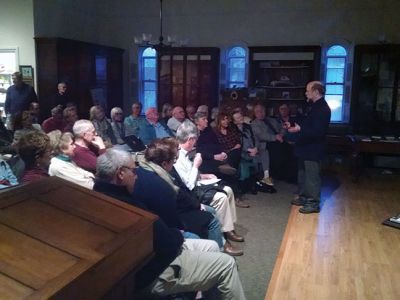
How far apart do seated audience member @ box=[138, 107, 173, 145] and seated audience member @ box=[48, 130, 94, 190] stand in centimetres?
255

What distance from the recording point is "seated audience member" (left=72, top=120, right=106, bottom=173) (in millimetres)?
3342

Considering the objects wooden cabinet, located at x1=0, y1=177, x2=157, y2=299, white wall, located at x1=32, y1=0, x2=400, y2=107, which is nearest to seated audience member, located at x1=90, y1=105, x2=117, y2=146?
white wall, located at x1=32, y1=0, x2=400, y2=107

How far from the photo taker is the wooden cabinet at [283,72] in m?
7.88

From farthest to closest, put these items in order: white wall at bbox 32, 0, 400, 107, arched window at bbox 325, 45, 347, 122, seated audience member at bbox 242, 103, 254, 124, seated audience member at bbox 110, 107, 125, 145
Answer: arched window at bbox 325, 45, 347, 122
white wall at bbox 32, 0, 400, 107
seated audience member at bbox 110, 107, 125, 145
seated audience member at bbox 242, 103, 254, 124

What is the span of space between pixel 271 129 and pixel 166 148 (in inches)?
137

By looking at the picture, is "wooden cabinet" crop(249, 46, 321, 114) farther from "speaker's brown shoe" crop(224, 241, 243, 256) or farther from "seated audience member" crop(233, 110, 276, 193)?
"speaker's brown shoe" crop(224, 241, 243, 256)

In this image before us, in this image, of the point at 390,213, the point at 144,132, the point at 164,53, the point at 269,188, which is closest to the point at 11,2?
the point at 164,53

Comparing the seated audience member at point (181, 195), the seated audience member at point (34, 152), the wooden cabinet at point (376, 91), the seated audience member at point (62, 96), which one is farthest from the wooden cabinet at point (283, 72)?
the seated audience member at point (34, 152)

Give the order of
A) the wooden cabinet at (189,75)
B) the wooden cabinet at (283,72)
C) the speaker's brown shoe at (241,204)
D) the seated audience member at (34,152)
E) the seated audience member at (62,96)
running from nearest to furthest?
the seated audience member at (34,152)
the speaker's brown shoe at (241,204)
the seated audience member at (62,96)
the wooden cabinet at (283,72)
the wooden cabinet at (189,75)

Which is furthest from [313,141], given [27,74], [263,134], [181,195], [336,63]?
[27,74]

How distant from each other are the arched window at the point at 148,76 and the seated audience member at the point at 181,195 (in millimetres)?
6170

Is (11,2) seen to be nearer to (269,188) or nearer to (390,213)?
(269,188)

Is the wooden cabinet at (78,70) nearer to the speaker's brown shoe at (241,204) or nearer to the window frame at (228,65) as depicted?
the window frame at (228,65)

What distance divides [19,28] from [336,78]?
5.92 metres
